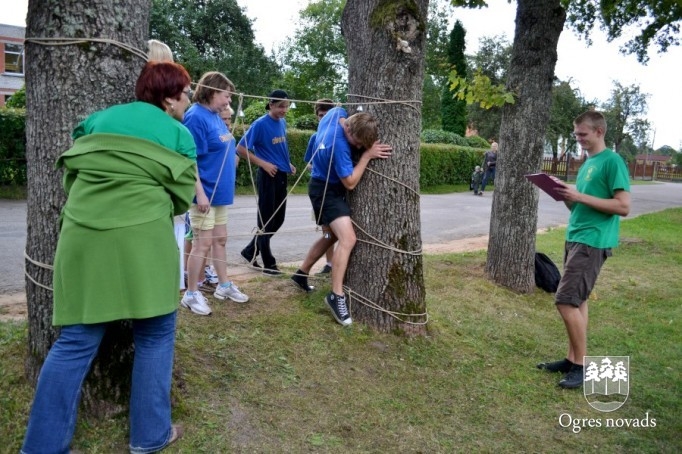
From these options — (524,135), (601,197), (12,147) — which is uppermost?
(524,135)

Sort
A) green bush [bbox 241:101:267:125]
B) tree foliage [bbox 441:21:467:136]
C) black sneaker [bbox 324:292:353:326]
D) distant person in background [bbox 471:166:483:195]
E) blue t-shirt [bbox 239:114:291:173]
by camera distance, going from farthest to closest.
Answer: tree foliage [bbox 441:21:467:136] → distant person in background [bbox 471:166:483:195] → green bush [bbox 241:101:267:125] → blue t-shirt [bbox 239:114:291:173] → black sneaker [bbox 324:292:353:326]

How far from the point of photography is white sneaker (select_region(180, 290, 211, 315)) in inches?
158

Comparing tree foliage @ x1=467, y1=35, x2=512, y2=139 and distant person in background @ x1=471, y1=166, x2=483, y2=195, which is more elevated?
tree foliage @ x1=467, y1=35, x2=512, y2=139

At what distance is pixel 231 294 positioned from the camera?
173 inches

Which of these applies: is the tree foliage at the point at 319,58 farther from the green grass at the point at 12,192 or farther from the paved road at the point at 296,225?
the green grass at the point at 12,192

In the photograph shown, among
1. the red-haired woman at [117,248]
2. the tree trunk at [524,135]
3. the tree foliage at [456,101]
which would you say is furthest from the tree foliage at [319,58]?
the red-haired woman at [117,248]

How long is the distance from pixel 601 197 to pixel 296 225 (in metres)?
6.65

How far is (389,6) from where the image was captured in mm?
4051

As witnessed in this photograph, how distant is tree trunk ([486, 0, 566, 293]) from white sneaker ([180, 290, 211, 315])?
349 cm

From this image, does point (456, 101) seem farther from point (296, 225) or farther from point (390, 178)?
point (390, 178)

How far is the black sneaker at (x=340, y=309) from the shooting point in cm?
415

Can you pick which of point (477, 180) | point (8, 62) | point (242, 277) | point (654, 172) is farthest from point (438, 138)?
point (654, 172)

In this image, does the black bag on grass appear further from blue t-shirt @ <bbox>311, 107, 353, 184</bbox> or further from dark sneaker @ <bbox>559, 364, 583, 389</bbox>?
blue t-shirt @ <bbox>311, 107, 353, 184</bbox>

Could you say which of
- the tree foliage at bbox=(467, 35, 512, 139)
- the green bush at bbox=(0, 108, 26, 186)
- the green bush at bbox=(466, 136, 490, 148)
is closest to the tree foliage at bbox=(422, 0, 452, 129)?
the tree foliage at bbox=(467, 35, 512, 139)
